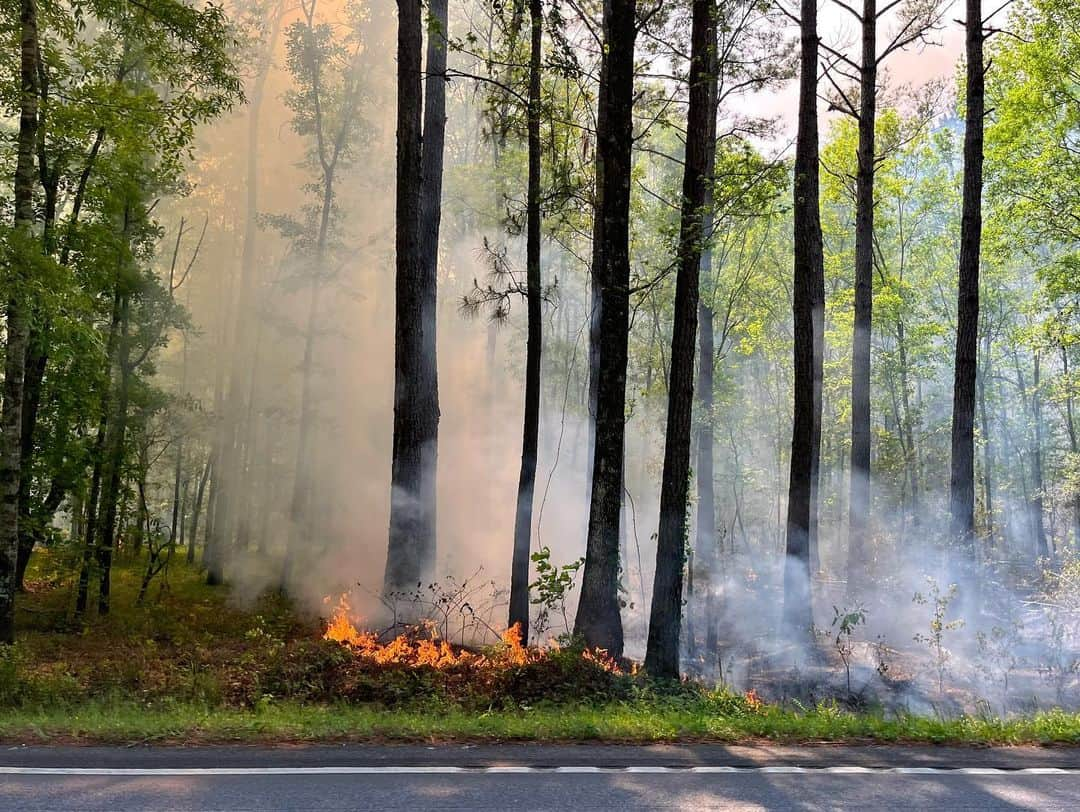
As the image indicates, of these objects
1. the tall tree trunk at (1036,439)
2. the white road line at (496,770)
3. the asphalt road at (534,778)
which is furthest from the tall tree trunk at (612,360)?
the tall tree trunk at (1036,439)

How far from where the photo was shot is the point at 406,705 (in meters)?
9.30

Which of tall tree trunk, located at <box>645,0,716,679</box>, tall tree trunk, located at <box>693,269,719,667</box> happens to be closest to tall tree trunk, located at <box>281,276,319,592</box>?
tall tree trunk, located at <box>693,269,719,667</box>

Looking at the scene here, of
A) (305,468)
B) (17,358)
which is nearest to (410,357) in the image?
(17,358)

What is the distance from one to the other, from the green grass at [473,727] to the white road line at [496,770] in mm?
1048

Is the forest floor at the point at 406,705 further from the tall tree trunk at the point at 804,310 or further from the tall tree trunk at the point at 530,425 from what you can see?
the tall tree trunk at the point at 804,310

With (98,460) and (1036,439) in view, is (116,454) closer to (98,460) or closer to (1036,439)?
(98,460)

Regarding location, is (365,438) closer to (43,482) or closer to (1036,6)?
→ (43,482)

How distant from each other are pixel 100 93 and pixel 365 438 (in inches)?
561

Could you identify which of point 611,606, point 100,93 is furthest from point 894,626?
point 100,93

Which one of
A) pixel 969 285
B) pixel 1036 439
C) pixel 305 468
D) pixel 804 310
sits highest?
pixel 969 285

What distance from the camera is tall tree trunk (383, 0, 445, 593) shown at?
12.8 metres

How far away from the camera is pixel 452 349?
93.6ft

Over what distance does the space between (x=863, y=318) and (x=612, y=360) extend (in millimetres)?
10217

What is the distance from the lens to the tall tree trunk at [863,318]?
59.6 ft
